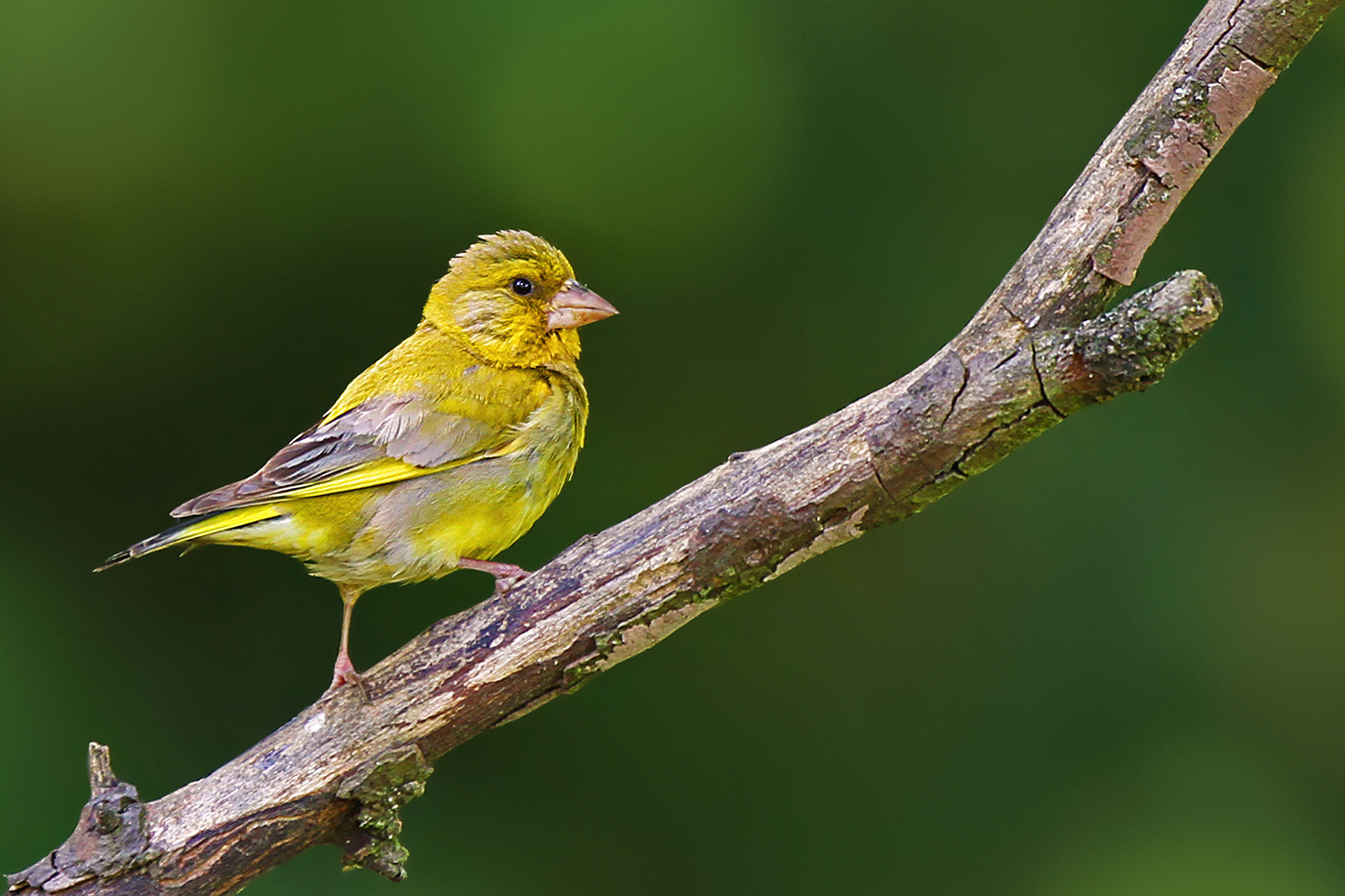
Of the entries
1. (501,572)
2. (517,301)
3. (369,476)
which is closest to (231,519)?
(369,476)

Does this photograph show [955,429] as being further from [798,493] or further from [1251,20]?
[1251,20]

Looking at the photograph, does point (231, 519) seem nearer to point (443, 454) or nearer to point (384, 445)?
point (384, 445)

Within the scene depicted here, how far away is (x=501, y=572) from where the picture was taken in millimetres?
3145

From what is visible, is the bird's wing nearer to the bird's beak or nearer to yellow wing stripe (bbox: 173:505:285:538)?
yellow wing stripe (bbox: 173:505:285:538)

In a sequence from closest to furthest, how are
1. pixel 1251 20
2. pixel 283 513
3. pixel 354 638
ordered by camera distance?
pixel 1251 20, pixel 283 513, pixel 354 638

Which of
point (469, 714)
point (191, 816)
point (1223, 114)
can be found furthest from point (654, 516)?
point (1223, 114)

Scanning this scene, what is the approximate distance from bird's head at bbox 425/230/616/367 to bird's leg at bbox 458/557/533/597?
0.62m

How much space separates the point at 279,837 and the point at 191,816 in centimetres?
20

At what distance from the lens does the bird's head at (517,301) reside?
361 cm

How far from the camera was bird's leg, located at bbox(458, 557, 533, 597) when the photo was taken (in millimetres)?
3008

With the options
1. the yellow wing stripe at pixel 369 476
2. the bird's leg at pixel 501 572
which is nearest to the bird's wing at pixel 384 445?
the yellow wing stripe at pixel 369 476

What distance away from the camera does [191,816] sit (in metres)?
2.87

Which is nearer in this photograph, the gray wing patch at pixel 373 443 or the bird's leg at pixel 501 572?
the bird's leg at pixel 501 572

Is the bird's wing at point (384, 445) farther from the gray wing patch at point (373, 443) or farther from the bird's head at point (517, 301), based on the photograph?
the bird's head at point (517, 301)
